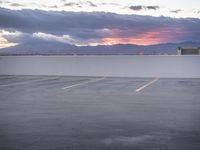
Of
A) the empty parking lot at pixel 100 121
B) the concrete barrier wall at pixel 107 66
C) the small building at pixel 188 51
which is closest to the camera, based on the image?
the empty parking lot at pixel 100 121

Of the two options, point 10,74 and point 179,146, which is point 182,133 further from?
point 10,74

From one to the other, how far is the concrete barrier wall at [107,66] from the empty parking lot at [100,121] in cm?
1035

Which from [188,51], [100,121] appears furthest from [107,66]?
[100,121]

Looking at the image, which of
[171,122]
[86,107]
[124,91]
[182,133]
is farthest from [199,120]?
[124,91]

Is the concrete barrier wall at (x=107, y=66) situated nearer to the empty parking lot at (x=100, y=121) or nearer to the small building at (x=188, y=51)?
the empty parking lot at (x=100, y=121)

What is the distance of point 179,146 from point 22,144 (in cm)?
268

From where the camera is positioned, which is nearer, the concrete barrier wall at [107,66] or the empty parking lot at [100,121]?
the empty parking lot at [100,121]

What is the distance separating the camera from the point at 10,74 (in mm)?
29734

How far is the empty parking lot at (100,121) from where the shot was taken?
25.1 ft

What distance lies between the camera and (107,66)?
27.8m

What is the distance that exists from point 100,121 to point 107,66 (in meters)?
18.0

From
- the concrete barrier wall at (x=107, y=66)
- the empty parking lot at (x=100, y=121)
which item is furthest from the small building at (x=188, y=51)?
the empty parking lot at (x=100, y=121)

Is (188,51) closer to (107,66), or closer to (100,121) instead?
(107,66)

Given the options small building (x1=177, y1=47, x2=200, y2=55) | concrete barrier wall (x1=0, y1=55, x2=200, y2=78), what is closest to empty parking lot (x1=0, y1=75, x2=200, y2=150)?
concrete barrier wall (x1=0, y1=55, x2=200, y2=78)
